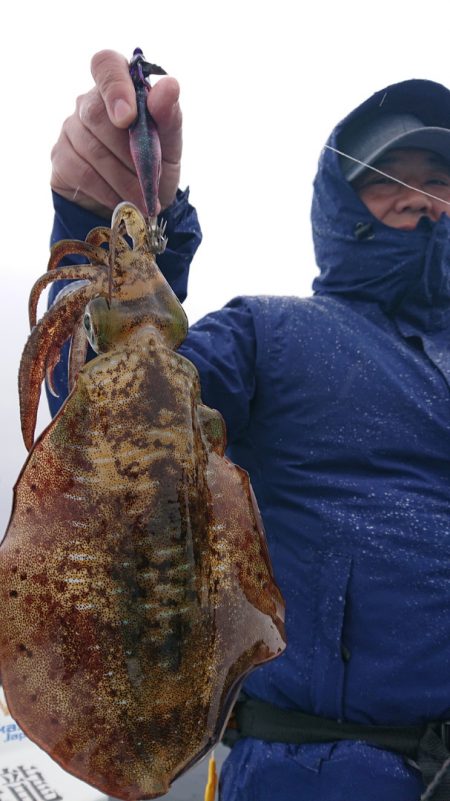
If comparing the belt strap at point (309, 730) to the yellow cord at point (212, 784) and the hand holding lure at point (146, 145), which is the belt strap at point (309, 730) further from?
the hand holding lure at point (146, 145)

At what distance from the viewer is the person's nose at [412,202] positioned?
3.23 metres

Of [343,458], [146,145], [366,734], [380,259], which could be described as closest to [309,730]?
[366,734]

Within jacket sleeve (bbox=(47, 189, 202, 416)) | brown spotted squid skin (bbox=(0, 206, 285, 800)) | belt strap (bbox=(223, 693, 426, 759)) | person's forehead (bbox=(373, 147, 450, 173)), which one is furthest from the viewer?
person's forehead (bbox=(373, 147, 450, 173))

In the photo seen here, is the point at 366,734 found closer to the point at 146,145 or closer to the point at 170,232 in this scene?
the point at 170,232

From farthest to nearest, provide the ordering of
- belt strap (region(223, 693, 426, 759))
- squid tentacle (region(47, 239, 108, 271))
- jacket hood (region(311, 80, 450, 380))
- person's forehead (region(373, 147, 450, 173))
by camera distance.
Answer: person's forehead (region(373, 147, 450, 173)), jacket hood (region(311, 80, 450, 380)), belt strap (region(223, 693, 426, 759)), squid tentacle (region(47, 239, 108, 271))

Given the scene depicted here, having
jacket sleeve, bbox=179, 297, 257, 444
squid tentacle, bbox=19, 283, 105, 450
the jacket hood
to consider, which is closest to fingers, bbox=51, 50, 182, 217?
squid tentacle, bbox=19, 283, 105, 450

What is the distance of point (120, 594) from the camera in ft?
3.27

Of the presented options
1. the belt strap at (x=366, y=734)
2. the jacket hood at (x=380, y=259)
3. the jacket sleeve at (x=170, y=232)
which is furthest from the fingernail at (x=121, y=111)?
the belt strap at (x=366, y=734)

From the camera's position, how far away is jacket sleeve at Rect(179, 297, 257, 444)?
2488 mm

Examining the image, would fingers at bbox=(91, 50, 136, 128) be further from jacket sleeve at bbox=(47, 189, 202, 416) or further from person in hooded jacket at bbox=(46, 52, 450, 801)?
jacket sleeve at bbox=(47, 189, 202, 416)

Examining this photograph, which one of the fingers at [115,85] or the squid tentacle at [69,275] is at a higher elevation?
the fingers at [115,85]

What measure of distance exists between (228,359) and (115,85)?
1.27 meters

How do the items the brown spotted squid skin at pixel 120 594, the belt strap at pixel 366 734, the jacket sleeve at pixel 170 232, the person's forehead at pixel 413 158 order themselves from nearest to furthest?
the brown spotted squid skin at pixel 120 594
the jacket sleeve at pixel 170 232
the belt strap at pixel 366 734
the person's forehead at pixel 413 158

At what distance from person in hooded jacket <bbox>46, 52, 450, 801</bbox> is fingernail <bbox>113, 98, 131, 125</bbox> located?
0.72 feet
